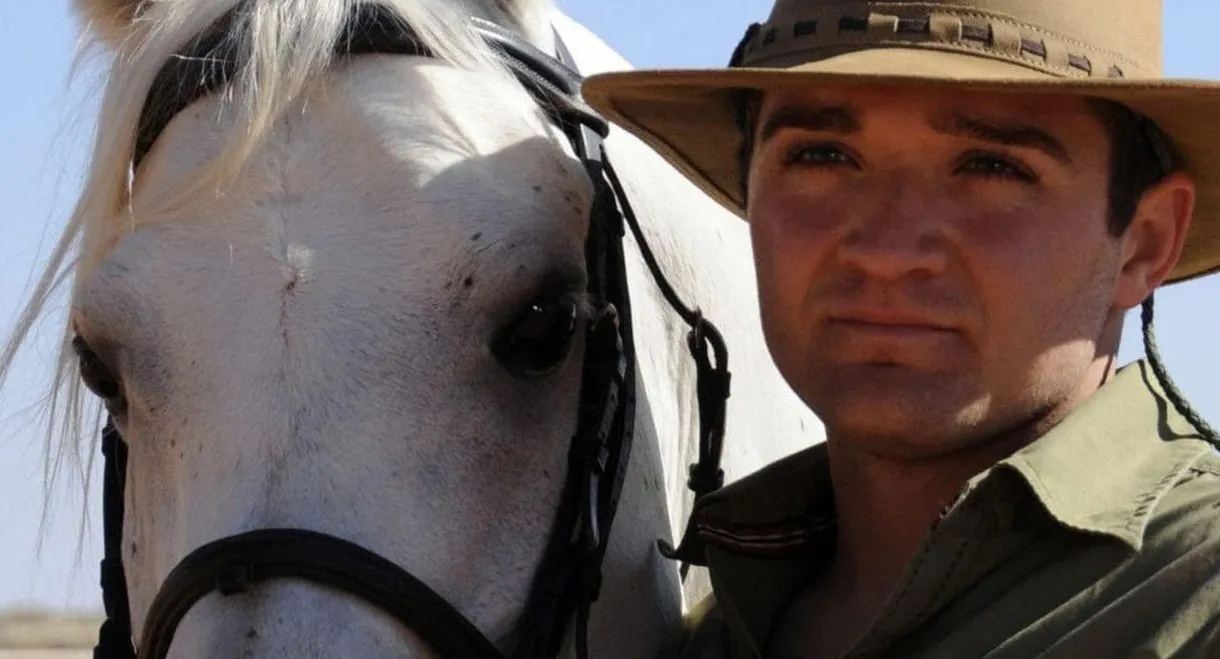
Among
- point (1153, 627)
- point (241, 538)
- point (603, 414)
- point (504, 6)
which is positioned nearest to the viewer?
point (1153, 627)

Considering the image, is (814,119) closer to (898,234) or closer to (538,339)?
(898,234)

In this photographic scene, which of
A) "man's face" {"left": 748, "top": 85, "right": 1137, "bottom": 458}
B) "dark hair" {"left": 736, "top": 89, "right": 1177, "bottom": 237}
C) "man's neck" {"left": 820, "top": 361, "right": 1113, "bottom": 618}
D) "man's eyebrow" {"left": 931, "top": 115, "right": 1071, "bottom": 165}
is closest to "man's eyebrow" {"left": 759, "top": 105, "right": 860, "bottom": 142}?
"man's face" {"left": 748, "top": 85, "right": 1137, "bottom": 458}

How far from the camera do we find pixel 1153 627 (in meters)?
2.06

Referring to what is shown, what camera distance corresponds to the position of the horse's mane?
2.59 meters

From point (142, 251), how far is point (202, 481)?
0.37m

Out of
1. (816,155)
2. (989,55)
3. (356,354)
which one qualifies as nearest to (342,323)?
(356,354)

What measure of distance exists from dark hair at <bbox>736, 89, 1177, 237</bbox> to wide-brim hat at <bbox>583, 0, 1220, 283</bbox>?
19 mm

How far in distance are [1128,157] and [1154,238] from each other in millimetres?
135

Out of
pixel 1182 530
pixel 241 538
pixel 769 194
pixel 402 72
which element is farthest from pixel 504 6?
pixel 1182 530

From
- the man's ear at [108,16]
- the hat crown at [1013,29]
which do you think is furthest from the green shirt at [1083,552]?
the man's ear at [108,16]

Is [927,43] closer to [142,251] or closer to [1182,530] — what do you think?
[1182,530]

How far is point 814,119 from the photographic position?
7.89 feet

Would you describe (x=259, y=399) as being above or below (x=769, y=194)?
below

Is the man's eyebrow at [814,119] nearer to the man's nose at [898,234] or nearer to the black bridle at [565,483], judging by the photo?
the man's nose at [898,234]
